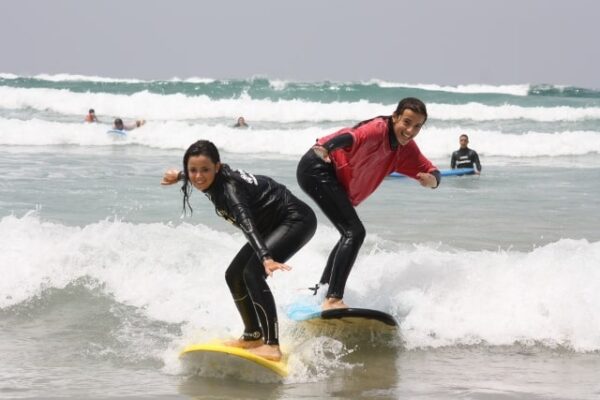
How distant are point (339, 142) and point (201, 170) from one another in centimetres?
112

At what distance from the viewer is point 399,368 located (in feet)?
18.7

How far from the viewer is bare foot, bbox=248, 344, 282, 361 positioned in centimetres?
523

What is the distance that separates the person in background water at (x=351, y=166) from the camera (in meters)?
5.75

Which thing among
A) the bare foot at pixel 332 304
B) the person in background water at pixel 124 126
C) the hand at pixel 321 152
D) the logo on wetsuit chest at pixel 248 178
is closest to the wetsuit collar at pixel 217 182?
the logo on wetsuit chest at pixel 248 178

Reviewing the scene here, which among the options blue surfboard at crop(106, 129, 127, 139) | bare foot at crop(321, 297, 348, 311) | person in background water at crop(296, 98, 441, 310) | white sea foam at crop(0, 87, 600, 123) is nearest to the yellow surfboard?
bare foot at crop(321, 297, 348, 311)

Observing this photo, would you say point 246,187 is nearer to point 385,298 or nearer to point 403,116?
point 403,116

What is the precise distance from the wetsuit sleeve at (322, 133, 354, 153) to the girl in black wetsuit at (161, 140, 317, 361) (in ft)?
1.64

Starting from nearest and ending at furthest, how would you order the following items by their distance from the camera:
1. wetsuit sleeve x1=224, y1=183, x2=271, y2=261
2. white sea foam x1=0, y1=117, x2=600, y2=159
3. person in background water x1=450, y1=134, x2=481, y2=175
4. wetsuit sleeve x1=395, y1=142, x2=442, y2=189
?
1. wetsuit sleeve x1=224, y1=183, x2=271, y2=261
2. wetsuit sleeve x1=395, y1=142, x2=442, y2=189
3. person in background water x1=450, y1=134, x2=481, y2=175
4. white sea foam x1=0, y1=117, x2=600, y2=159

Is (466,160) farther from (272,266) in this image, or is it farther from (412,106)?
(272,266)

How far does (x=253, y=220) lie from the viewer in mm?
5094

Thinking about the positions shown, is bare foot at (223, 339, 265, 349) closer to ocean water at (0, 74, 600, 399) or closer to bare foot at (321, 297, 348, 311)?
ocean water at (0, 74, 600, 399)

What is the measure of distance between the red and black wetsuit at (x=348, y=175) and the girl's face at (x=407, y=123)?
0.06 metres

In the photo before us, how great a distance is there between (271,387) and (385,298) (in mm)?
1890

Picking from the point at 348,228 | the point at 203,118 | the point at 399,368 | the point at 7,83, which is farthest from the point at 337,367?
the point at 7,83
